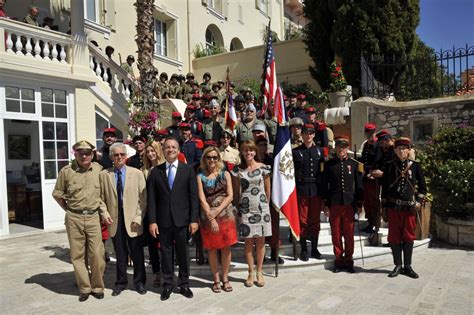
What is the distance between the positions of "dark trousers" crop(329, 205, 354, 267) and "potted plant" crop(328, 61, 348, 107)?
7066mm

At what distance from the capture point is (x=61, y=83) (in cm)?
1009

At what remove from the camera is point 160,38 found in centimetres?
1798

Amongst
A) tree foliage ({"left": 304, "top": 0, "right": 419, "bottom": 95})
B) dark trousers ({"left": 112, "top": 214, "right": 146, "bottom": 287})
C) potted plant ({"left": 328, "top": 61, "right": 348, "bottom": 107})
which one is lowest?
dark trousers ({"left": 112, "top": 214, "right": 146, "bottom": 287})

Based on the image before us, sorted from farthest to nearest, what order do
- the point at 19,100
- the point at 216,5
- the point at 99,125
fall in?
the point at 216,5 < the point at 99,125 < the point at 19,100

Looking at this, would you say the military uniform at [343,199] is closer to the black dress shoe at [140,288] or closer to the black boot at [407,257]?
the black boot at [407,257]

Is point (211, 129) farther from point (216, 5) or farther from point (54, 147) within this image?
point (216, 5)

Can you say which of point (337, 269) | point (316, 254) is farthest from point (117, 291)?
point (337, 269)

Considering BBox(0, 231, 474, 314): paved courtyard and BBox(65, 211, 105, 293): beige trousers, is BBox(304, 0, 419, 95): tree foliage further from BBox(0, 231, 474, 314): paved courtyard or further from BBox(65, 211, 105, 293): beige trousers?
BBox(65, 211, 105, 293): beige trousers

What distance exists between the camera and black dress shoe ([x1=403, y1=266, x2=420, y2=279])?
17.5 ft

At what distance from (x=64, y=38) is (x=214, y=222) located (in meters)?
8.01

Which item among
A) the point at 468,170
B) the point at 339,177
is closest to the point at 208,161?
the point at 339,177

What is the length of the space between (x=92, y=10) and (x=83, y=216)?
11.7m

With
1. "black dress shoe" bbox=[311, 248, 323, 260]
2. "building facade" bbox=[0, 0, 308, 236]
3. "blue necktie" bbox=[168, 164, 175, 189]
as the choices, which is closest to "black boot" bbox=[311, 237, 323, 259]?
"black dress shoe" bbox=[311, 248, 323, 260]

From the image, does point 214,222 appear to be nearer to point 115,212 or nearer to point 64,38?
point 115,212
